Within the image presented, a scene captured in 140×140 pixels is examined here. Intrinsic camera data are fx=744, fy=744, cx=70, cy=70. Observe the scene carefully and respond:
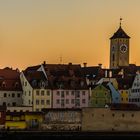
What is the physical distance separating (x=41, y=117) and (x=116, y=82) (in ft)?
122

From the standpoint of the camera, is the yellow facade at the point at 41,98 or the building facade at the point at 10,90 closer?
the yellow facade at the point at 41,98

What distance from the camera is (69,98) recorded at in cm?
10806

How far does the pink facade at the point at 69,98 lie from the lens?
108m

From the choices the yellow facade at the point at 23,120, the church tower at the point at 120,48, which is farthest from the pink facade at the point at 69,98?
the church tower at the point at 120,48

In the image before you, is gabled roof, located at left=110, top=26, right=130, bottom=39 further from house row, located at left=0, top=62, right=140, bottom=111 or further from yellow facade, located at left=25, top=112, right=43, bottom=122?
yellow facade, located at left=25, top=112, right=43, bottom=122

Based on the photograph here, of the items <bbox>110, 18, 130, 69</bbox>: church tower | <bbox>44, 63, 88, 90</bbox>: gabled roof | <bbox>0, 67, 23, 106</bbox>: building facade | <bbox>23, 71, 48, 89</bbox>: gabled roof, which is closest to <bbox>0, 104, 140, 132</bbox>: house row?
<bbox>23, 71, 48, 89</bbox>: gabled roof

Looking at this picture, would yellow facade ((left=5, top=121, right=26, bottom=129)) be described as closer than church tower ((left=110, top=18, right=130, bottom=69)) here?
Yes
